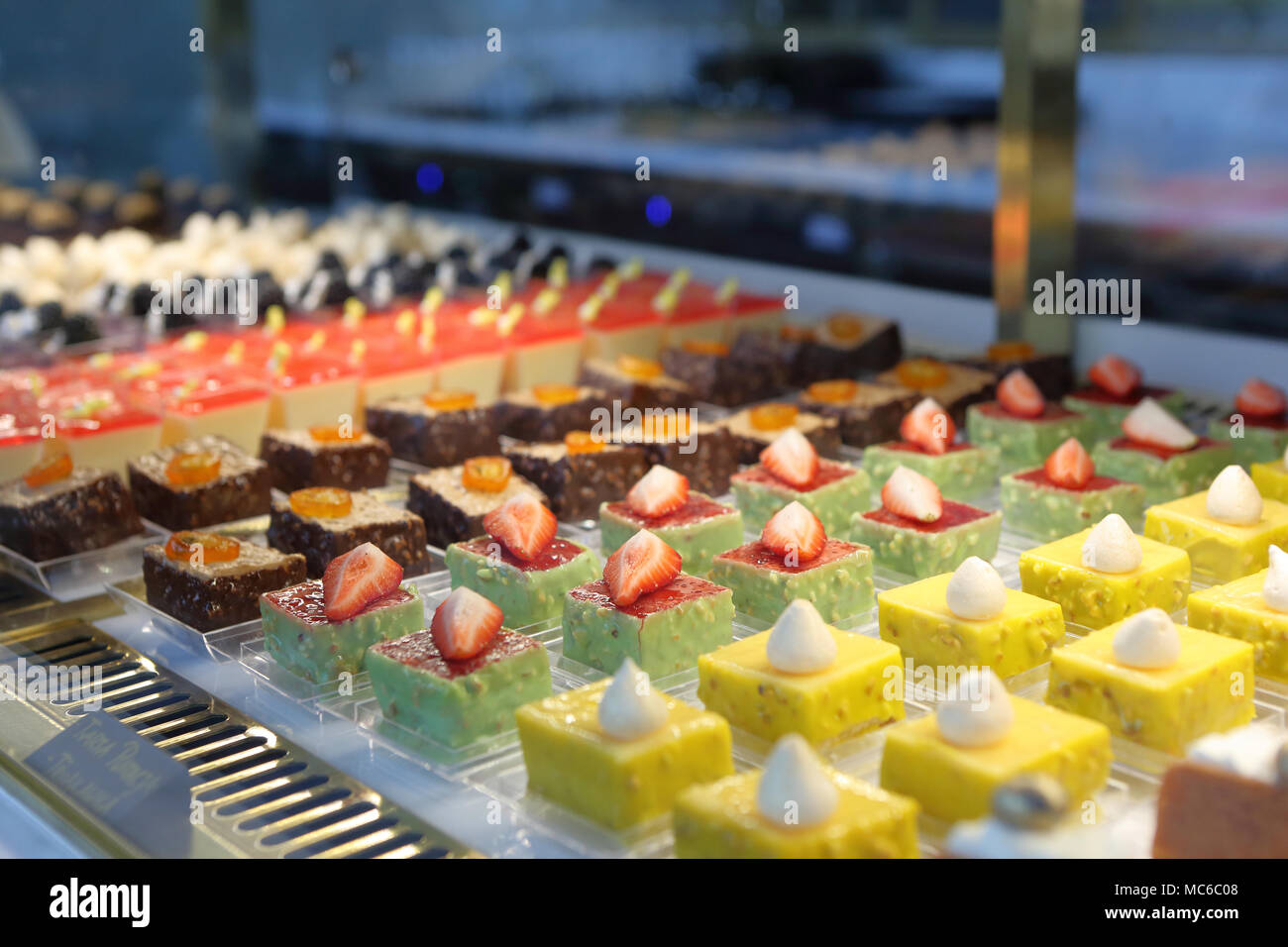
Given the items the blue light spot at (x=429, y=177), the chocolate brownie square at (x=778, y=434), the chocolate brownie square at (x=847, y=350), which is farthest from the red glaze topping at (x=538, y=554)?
the blue light spot at (x=429, y=177)

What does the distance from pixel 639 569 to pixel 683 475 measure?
36.5 inches

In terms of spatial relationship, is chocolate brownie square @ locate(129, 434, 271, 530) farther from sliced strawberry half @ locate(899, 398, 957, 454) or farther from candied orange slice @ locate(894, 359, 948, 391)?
candied orange slice @ locate(894, 359, 948, 391)

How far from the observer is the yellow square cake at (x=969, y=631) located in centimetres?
281

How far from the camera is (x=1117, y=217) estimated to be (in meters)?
5.20

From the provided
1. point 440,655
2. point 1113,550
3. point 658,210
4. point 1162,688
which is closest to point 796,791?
point 1162,688

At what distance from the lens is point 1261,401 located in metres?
3.94

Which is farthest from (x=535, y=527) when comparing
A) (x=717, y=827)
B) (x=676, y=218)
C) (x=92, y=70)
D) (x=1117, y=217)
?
(x=92, y=70)

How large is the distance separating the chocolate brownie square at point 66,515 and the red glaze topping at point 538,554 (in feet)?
3.20

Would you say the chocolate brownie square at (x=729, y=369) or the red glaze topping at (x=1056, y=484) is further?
the chocolate brownie square at (x=729, y=369)

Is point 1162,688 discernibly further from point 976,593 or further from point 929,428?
point 929,428

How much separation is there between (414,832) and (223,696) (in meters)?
0.74

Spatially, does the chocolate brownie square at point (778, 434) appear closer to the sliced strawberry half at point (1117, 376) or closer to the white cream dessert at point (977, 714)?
the sliced strawberry half at point (1117, 376)

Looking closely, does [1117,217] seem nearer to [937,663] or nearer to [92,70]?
[937,663]
